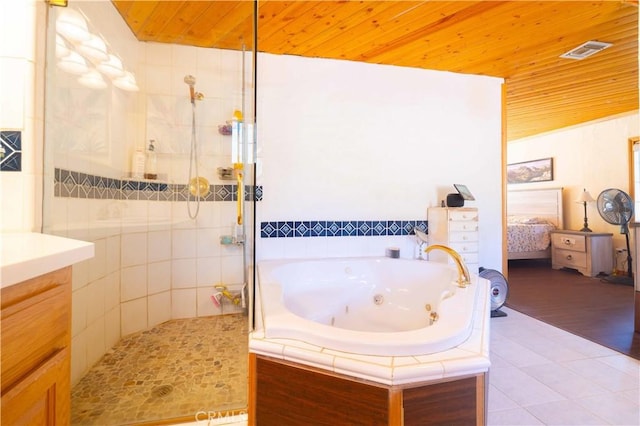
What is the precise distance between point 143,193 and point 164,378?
Result: 1244 mm

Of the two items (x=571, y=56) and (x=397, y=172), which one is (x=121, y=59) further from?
(x=571, y=56)

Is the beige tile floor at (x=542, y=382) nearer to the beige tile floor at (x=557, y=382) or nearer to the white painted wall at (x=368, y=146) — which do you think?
the beige tile floor at (x=557, y=382)

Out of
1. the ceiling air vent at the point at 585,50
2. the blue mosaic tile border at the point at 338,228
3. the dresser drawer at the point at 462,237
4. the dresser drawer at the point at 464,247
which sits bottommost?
the dresser drawer at the point at 464,247

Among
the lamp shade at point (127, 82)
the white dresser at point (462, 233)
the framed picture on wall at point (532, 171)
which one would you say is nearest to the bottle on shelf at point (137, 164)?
the lamp shade at point (127, 82)

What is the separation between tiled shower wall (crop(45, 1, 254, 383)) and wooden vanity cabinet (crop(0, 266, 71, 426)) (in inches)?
30.2

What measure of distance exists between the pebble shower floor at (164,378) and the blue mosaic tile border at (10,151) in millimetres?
1068

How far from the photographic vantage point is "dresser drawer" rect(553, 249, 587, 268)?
3.98 meters

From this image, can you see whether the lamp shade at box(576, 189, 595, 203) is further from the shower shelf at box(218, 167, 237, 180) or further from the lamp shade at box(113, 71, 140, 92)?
the lamp shade at box(113, 71, 140, 92)

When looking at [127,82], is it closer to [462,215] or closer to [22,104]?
[22,104]

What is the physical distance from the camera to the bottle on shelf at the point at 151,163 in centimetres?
209

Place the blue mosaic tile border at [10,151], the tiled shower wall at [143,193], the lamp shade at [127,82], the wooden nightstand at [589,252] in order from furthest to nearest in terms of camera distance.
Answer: the wooden nightstand at [589,252], the lamp shade at [127,82], the tiled shower wall at [143,193], the blue mosaic tile border at [10,151]

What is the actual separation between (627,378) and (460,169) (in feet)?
5.72

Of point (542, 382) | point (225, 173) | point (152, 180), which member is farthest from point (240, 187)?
point (542, 382)

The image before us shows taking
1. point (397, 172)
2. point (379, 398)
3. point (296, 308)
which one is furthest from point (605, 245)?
point (379, 398)
